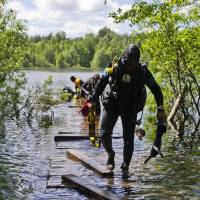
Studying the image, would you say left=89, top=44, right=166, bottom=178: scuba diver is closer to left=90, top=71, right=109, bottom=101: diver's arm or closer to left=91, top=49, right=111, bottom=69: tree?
left=90, top=71, right=109, bottom=101: diver's arm

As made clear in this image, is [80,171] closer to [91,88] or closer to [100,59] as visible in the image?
[91,88]

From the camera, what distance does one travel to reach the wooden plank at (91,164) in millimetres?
9837

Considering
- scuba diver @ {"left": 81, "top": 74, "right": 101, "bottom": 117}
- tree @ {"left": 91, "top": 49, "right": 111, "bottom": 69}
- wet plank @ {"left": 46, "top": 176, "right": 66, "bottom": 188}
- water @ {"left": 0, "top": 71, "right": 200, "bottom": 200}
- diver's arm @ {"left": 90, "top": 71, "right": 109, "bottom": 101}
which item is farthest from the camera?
tree @ {"left": 91, "top": 49, "right": 111, "bottom": 69}

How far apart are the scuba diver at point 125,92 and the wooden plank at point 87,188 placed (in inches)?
38.4

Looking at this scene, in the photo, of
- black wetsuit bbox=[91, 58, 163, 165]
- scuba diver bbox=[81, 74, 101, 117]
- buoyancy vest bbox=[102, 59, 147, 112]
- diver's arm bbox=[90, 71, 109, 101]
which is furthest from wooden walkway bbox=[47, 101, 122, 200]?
scuba diver bbox=[81, 74, 101, 117]

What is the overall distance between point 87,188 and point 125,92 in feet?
6.00

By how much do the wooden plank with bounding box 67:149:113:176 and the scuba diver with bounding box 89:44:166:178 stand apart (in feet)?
0.53

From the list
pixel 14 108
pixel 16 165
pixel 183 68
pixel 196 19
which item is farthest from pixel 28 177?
pixel 14 108

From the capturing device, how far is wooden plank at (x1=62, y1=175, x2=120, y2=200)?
811cm

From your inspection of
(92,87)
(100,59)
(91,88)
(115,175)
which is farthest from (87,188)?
(100,59)

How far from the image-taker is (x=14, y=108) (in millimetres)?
24453

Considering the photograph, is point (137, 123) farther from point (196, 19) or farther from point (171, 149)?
point (196, 19)

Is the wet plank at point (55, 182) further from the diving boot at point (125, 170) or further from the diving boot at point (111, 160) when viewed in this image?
the diving boot at point (125, 170)

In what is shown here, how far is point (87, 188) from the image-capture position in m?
8.63
